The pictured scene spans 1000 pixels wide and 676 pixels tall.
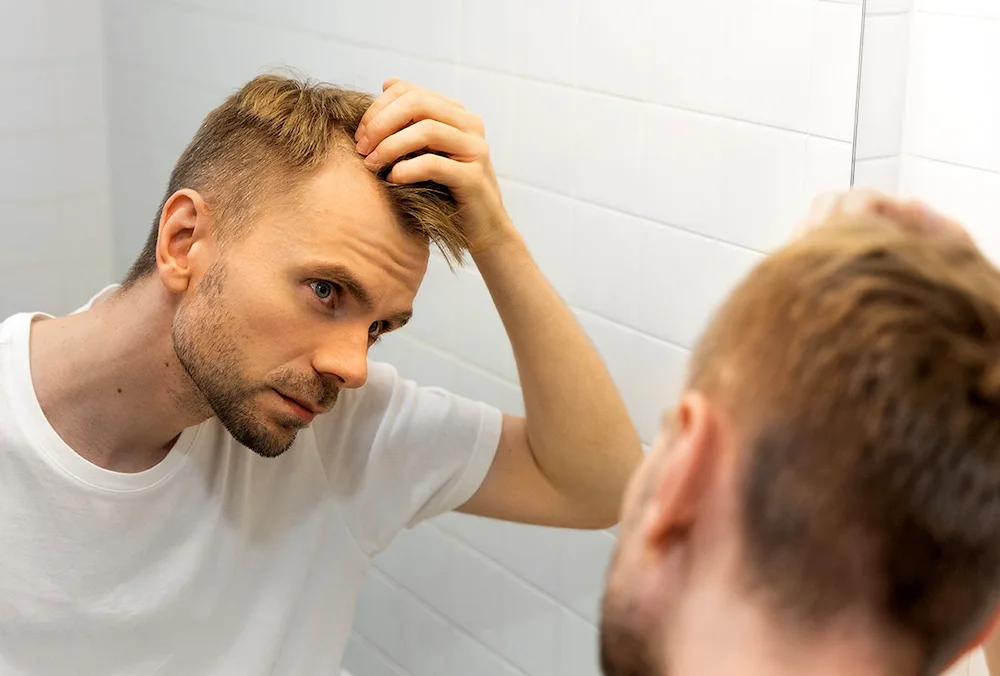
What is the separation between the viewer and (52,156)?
6.90 feet

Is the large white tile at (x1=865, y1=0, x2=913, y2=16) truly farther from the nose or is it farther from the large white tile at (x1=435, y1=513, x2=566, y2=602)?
the large white tile at (x1=435, y1=513, x2=566, y2=602)

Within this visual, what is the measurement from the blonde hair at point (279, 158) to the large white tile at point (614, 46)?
0.25 meters

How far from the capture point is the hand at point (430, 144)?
1.14 m

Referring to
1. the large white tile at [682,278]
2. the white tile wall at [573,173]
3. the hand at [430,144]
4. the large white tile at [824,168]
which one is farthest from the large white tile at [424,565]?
the large white tile at [824,168]

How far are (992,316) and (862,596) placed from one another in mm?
143

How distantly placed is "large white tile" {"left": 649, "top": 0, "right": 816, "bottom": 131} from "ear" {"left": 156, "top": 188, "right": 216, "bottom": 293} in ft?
1.57

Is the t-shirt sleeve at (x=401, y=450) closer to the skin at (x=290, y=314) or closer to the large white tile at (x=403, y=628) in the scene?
the skin at (x=290, y=314)

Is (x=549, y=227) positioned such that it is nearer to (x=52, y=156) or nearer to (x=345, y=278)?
(x=345, y=278)

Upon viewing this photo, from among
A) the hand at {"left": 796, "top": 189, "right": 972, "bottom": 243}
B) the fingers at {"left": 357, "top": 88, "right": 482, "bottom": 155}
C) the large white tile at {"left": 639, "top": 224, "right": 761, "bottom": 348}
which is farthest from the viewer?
the large white tile at {"left": 639, "top": 224, "right": 761, "bottom": 348}

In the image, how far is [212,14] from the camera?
1.90m

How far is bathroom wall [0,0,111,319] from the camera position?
2062 mm

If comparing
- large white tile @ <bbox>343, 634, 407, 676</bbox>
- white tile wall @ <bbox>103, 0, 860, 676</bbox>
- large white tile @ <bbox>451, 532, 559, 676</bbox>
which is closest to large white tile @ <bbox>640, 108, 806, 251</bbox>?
white tile wall @ <bbox>103, 0, 860, 676</bbox>

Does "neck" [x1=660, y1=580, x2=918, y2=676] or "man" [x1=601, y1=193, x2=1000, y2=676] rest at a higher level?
"man" [x1=601, y1=193, x2=1000, y2=676]

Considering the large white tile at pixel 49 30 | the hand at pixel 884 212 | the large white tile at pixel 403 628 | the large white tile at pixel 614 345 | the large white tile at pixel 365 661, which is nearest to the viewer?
the hand at pixel 884 212
